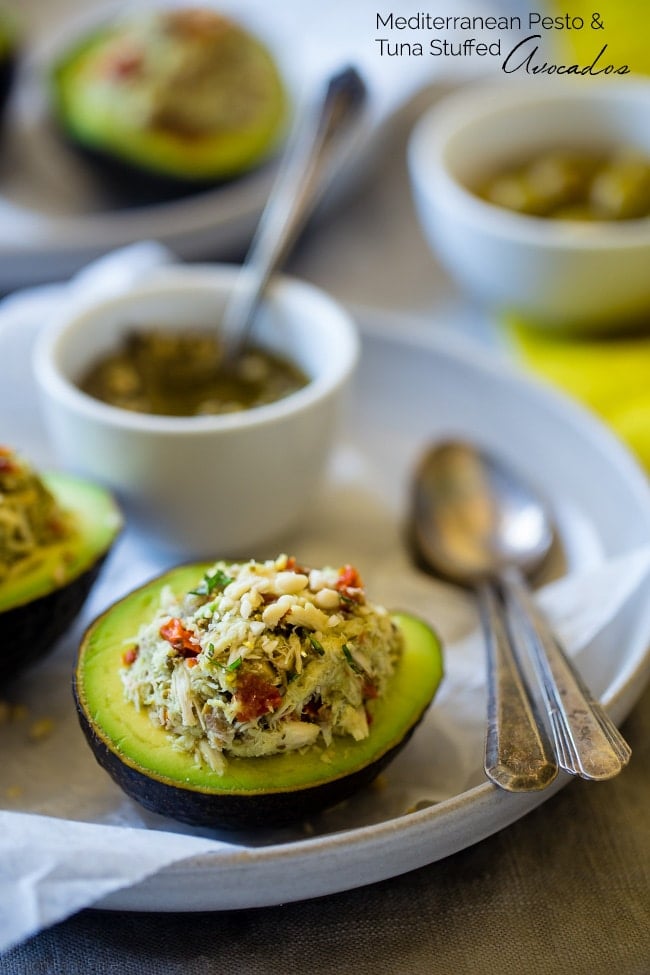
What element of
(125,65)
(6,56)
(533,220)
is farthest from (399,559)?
(6,56)

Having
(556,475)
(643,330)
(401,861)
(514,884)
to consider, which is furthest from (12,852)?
(643,330)

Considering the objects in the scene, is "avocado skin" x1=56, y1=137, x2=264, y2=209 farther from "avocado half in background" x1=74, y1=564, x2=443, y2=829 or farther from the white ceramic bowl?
"avocado half in background" x1=74, y1=564, x2=443, y2=829

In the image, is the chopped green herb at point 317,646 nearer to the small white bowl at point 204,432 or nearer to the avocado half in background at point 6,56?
the small white bowl at point 204,432

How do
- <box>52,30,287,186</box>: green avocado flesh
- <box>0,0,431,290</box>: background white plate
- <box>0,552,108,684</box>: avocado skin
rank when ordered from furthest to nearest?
<box>52,30,287,186</box>: green avocado flesh
<box>0,0,431,290</box>: background white plate
<box>0,552,108,684</box>: avocado skin

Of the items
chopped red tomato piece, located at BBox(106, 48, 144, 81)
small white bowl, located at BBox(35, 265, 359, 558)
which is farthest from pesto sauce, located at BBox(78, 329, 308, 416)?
chopped red tomato piece, located at BBox(106, 48, 144, 81)

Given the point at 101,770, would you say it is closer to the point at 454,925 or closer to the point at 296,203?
the point at 454,925
